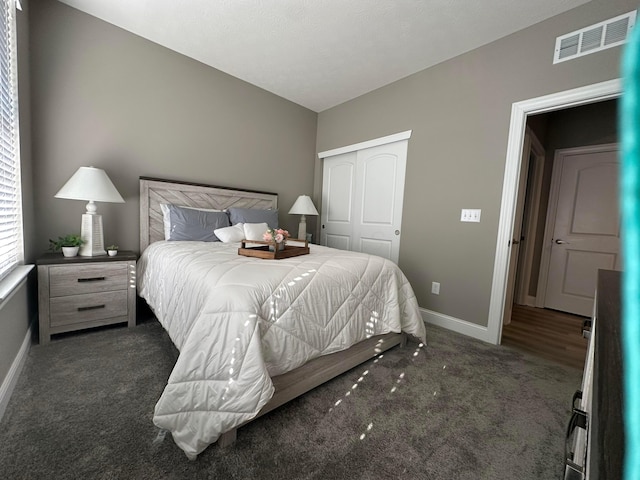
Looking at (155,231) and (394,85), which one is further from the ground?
(394,85)

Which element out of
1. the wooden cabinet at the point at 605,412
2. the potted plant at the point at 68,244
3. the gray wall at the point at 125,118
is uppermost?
the gray wall at the point at 125,118

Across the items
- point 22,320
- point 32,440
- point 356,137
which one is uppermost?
point 356,137

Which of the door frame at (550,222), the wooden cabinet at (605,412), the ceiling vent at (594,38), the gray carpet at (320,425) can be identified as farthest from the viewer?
the door frame at (550,222)

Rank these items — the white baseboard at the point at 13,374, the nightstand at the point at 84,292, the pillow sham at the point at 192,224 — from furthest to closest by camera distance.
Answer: the pillow sham at the point at 192,224 → the nightstand at the point at 84,292 → the white baseboard at the point at 13,374

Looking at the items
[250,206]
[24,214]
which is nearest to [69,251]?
[24,214]

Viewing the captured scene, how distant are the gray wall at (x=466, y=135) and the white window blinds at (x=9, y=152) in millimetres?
3130

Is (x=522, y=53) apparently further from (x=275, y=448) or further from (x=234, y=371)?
(x=275, y=448)

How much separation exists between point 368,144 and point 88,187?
2848mm

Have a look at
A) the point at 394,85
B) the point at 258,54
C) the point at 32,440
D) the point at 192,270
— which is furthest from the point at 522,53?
the point at 32,440

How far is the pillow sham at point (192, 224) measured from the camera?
9.09ft

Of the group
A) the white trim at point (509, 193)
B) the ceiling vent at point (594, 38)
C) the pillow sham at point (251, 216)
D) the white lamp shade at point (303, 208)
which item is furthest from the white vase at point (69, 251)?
the ceiling vent at point (594, 38)

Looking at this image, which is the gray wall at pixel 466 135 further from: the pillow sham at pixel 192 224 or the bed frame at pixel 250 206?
the pillow sham at pixel 192 224

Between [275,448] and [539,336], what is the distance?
2760mm

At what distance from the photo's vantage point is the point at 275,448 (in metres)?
1.31
